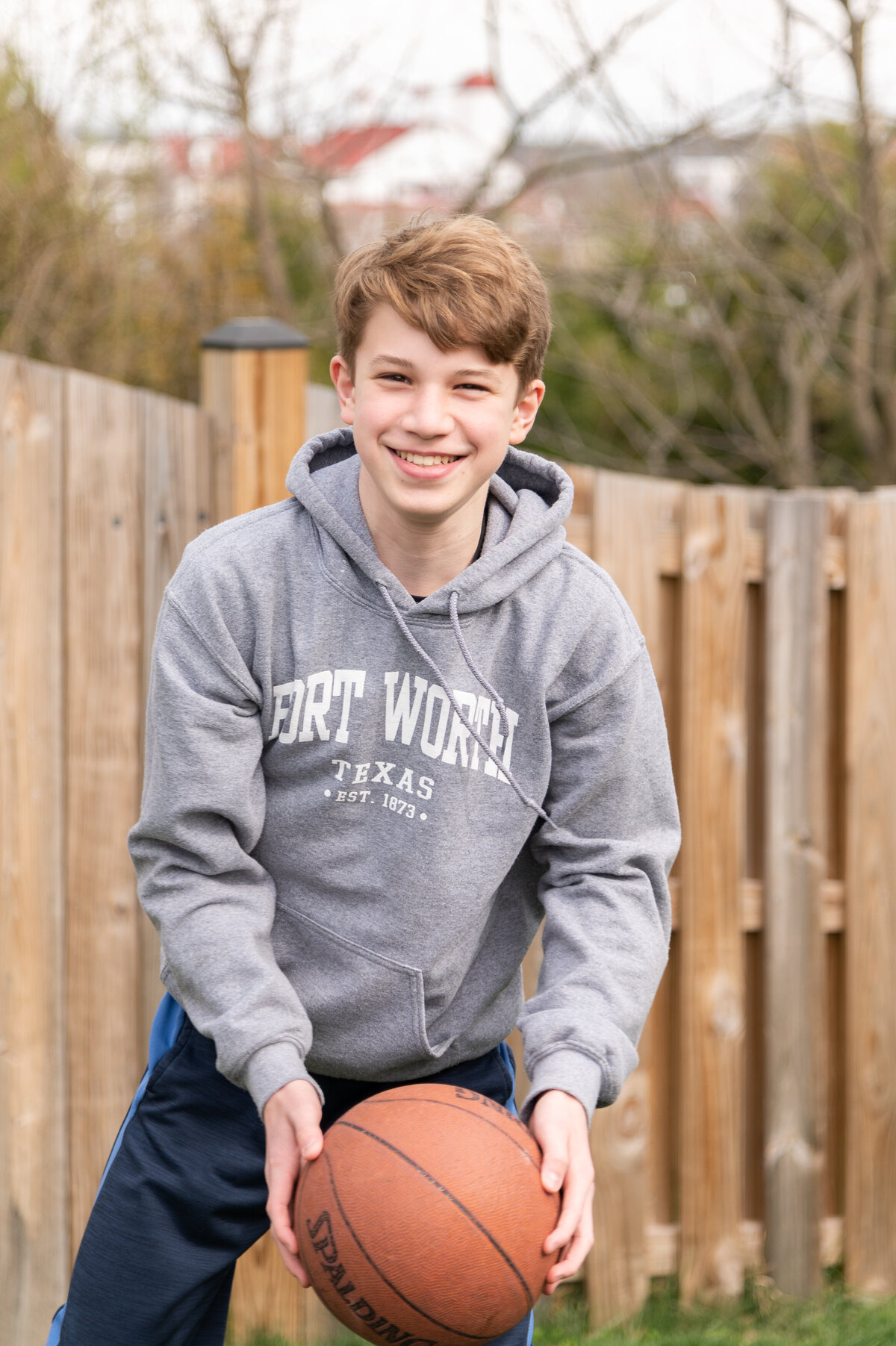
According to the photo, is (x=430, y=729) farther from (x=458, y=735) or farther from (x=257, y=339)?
(x=257, y=339)

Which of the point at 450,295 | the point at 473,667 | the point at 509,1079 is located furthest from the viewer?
the point at 509,1079

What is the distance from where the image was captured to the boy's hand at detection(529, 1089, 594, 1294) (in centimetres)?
189

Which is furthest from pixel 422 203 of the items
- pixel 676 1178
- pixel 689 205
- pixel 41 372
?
pixel 676 1178

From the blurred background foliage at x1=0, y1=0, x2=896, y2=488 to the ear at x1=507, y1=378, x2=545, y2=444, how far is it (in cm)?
330

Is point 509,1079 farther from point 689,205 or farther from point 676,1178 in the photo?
point 689,205

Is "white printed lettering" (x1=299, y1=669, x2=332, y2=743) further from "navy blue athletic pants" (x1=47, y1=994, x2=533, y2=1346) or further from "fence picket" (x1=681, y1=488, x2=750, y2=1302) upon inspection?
"fence picket" (x1=681, y1=488, x2=750, y2=1302)

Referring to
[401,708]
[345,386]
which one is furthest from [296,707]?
[345,386]

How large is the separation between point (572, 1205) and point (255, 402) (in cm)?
199

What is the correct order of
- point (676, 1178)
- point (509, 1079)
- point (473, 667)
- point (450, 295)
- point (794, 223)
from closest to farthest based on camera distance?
point (450, 295) → point (473, 667) → point (509, 1079) → point (676, 1178) → point (794, 223)

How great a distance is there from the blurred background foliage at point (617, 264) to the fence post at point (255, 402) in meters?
2.90

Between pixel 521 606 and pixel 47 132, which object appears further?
pixel 47 132

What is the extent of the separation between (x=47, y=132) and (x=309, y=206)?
6.21 feet

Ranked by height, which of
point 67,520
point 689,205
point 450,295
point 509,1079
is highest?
point 689,205

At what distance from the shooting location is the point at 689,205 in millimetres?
6422
